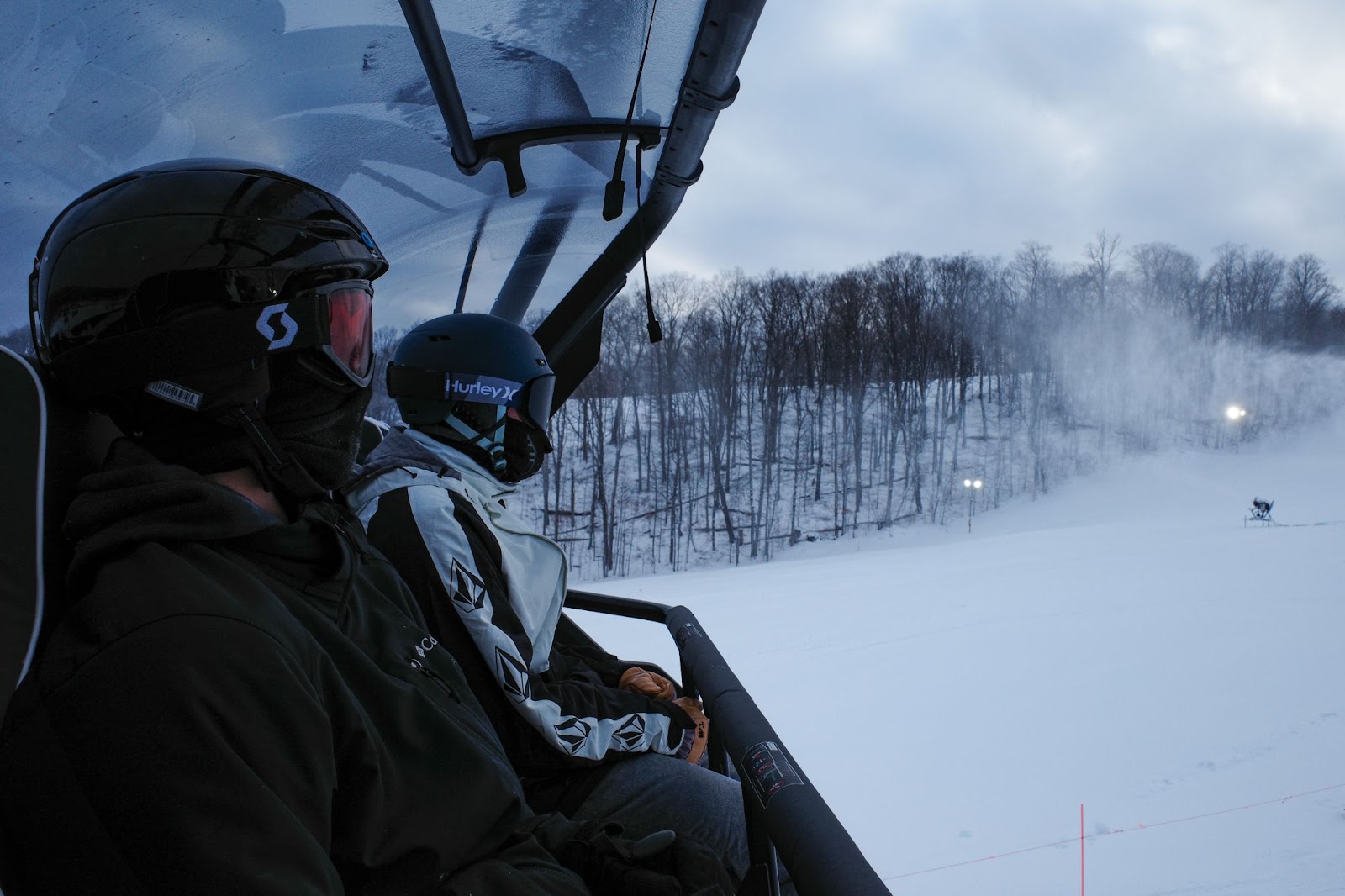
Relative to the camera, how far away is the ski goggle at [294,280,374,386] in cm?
132

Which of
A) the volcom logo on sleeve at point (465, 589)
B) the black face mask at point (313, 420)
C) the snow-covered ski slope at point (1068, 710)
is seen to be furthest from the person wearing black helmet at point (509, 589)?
the snow-covered ski slope at point (1068, 710)

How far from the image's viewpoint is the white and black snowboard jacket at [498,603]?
1.96 m

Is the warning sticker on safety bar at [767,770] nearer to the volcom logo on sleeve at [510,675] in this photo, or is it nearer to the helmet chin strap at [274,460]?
the volcom logo on sleeve at [510,675]

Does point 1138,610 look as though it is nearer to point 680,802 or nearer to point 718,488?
point 680,802

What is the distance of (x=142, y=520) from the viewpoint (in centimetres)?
98

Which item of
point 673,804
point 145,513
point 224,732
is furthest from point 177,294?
point 673,804

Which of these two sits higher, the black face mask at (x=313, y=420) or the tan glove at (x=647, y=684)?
the black face mask at (x=313, y=420)

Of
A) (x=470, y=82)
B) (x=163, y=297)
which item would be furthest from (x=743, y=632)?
(x=163, y=297)

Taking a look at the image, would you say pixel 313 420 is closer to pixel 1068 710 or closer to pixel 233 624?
pixel 233 624

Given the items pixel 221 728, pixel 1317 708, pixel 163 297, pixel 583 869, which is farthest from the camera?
pixel 1317 708

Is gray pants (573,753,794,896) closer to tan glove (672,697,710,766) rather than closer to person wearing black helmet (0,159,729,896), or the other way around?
tan glove (672,697,710,766)

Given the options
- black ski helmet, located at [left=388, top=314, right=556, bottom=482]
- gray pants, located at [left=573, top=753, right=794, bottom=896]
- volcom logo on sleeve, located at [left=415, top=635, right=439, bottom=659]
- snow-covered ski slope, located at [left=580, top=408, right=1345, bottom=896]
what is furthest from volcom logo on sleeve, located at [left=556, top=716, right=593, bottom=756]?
snow-covered ski slope, located at [left=580, top=408, right=1345, bottom=896]

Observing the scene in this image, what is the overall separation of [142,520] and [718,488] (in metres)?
30.2

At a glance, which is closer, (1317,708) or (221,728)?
(221,728)
